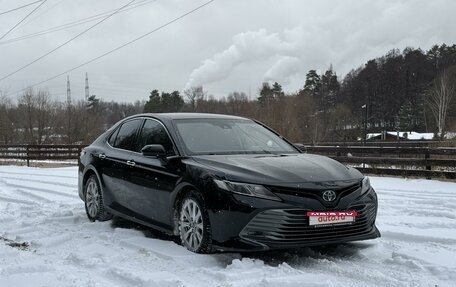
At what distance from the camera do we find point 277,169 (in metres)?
4.71

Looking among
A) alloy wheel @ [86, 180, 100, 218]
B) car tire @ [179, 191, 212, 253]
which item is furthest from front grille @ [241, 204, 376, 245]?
alloy wheel @ [86, 180, 100, 218]

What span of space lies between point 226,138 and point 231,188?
1.30 meters

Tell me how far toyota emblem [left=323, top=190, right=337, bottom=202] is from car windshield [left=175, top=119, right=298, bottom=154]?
1244mm

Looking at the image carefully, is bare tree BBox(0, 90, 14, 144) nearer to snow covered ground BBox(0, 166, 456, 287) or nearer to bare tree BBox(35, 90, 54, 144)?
bare tree BBox(35, 90, 54, 144)

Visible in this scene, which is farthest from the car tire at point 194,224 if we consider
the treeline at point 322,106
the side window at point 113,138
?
the treeline at point 322,106

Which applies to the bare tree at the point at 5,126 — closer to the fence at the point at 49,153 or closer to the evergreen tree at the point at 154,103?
the fence at the point at 49,153

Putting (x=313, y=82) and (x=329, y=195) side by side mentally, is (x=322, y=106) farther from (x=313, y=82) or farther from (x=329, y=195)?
(x=329, y=195)

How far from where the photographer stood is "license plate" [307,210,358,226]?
4410 mm

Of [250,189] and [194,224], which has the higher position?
[250,189]

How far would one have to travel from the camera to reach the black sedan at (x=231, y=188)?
440 cm

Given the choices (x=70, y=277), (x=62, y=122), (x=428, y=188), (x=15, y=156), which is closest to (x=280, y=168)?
(x=70, y=277)

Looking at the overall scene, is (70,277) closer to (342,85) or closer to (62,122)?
(62,122)

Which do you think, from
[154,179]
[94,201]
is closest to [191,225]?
[154,179]

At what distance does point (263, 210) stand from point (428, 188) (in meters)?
8.17
